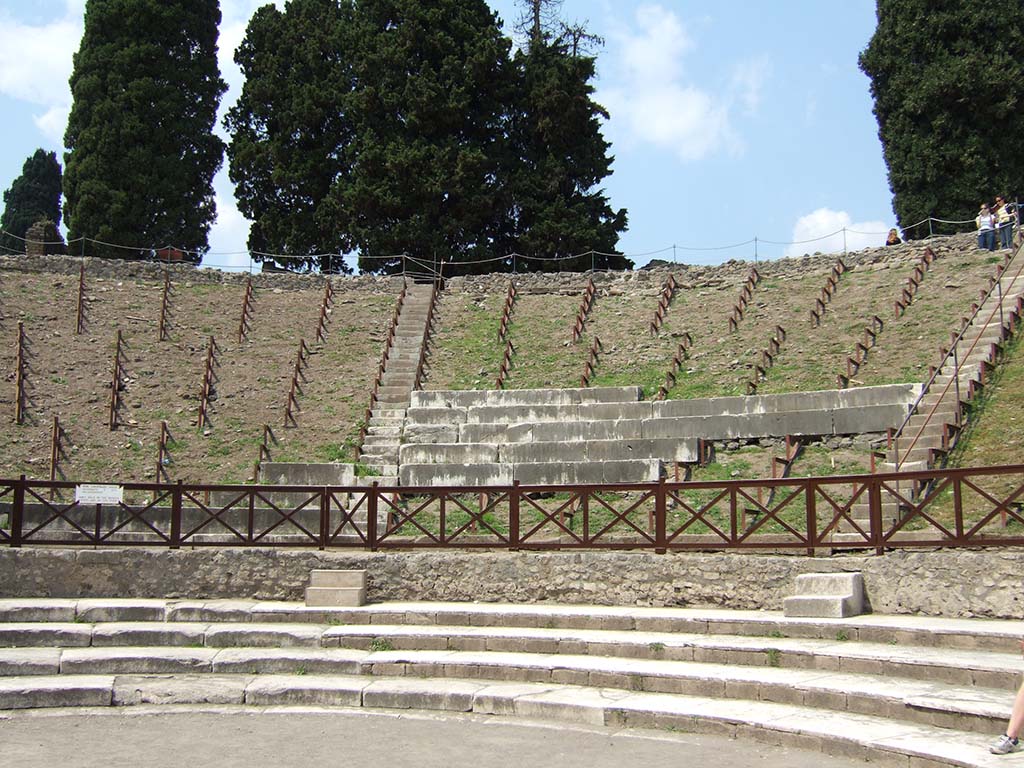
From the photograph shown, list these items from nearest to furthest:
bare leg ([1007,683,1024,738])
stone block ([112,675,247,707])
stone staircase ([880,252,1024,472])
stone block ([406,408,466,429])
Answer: bare leg ([1007,683,1024,738]) → stone block ([112,675,247,707]) → stone staircase ([880,252,1024,472]) → stone block ([406,408,466,429])

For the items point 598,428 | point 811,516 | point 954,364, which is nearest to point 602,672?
point 811,516

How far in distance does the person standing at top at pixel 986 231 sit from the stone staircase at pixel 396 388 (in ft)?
44.3

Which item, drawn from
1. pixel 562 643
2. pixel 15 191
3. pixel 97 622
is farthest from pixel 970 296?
pixel 15 191

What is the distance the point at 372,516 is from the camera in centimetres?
1366

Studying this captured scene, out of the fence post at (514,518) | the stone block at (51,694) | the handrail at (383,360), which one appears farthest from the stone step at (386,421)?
the stone block at (51,694)

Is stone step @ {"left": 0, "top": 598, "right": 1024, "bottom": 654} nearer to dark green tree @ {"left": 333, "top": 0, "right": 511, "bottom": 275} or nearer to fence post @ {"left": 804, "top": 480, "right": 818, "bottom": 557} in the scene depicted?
fence post @ {"left": 804, "top": 480, "right": 818, "bottom": 557}

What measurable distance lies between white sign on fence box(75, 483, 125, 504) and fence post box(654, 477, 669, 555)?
707 centimetres

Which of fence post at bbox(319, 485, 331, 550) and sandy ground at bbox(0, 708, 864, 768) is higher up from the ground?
fence post at bbox(319, 485, 331, 550)

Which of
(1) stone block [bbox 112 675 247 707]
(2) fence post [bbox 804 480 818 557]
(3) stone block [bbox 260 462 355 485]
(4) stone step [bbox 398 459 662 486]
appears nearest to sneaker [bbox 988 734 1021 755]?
(2) fence post [bbox 804 480 818 557]

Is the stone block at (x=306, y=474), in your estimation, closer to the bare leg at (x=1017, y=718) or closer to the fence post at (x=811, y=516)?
the fence post at (x=811, y=516)

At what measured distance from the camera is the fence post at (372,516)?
A: 13578 millimetres

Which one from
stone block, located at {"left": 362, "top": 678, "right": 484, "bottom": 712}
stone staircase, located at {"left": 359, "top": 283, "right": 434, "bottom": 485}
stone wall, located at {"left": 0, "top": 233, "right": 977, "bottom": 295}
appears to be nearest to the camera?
stone block, located at {"left": 362, "top": 678, "right": 484, "bottom": 712}

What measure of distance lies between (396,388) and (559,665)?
1318 centimetres

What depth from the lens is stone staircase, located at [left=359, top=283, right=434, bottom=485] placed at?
1977 cm
